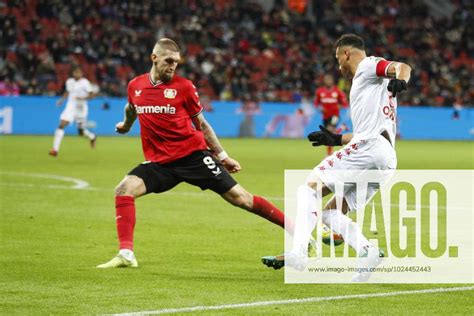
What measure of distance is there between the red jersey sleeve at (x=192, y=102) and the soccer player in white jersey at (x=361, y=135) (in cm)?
124

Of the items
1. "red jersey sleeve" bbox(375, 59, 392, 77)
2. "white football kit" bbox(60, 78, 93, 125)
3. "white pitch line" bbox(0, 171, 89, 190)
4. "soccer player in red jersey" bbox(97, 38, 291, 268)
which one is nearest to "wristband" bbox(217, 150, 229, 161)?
"soccer player in red jersey" bbox(97, 38, 291, 268)

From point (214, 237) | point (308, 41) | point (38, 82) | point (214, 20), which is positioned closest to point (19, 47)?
point (38, 82)

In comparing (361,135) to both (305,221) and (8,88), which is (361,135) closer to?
(305,221)

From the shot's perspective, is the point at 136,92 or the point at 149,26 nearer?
the point at 136,92

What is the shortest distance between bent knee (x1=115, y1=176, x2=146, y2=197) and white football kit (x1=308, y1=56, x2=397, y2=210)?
6.04 ft

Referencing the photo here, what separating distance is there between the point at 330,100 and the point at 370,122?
19418mm

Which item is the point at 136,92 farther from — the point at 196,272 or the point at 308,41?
the point at 308,41

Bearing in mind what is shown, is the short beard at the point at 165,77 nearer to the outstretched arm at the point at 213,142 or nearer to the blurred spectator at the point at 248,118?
the outstretched arm at the point at 213,142

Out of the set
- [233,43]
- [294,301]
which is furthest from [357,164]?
[233,43]

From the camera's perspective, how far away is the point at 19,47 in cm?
3675

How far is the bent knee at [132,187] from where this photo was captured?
8648 millimetres

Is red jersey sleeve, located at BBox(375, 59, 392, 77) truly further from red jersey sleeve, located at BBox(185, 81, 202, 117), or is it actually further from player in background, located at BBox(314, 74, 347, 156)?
player in background, located at BBox(314, 74, 347, 156)

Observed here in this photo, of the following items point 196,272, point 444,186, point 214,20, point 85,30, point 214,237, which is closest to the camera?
point 196,272

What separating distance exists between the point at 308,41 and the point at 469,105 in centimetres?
821
